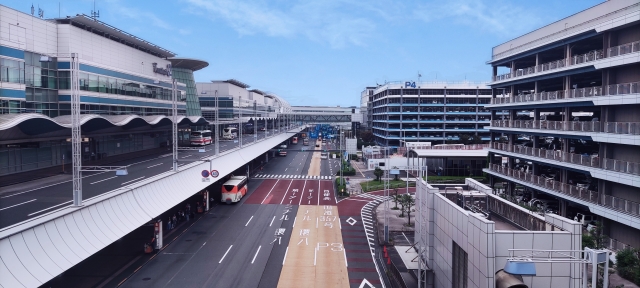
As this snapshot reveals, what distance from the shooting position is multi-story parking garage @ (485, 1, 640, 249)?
2300 cm

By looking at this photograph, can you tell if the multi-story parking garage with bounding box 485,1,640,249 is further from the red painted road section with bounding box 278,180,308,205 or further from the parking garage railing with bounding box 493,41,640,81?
the red painted road section with bounding box 278,180,308,205

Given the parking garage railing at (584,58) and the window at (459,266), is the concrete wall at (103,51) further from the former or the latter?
the parking garage railing at (584,58)

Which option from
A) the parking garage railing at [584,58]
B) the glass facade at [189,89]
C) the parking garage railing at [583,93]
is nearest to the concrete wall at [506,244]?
the parking garage railing at [583,93]

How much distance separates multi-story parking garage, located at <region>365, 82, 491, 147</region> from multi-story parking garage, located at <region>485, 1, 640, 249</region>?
162ft

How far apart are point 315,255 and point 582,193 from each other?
1664cm

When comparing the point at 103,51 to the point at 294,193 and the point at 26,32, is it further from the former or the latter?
the point at 294,193

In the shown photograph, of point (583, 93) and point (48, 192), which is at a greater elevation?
point (583, 93)

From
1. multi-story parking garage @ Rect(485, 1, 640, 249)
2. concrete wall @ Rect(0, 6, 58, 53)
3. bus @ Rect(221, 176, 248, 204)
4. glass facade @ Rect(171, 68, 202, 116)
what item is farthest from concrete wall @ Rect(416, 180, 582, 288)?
glass facade @ Rect(171, 68, 202, 116)

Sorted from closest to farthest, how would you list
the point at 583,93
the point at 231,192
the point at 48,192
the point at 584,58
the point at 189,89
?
the point at 48,192 < the point at 584,58 < the point at 583,93 < the point at 231,192 < the point at 189,89

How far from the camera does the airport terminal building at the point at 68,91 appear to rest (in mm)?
28641

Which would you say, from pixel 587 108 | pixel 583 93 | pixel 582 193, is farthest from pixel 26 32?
pixel 587 108

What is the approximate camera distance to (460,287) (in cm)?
1634

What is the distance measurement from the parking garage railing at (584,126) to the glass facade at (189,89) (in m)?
60.5

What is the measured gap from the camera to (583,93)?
2714cm
